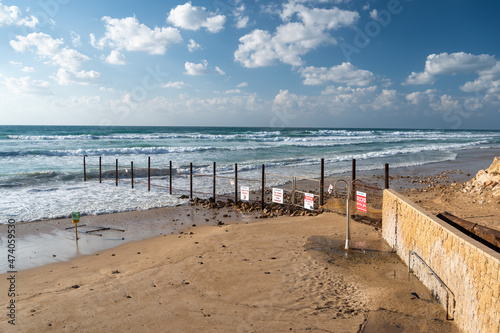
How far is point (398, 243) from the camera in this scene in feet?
23.6

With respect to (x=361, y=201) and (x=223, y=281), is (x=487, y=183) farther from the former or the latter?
(x=223, y=281)

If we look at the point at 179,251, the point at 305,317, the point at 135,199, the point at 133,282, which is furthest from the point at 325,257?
the point at 135,199

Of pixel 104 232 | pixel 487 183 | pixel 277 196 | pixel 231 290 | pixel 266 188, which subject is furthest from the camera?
pixel 266 188

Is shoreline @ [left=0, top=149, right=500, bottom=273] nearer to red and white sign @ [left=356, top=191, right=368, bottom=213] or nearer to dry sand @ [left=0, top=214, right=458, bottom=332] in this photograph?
dry sand @ [left=0, top=214, right=458, bottom=332]

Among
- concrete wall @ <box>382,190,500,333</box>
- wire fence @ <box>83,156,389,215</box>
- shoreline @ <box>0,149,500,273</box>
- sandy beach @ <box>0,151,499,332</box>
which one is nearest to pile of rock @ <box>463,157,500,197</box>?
sandy beach @ <box>0,151,499,332</box>

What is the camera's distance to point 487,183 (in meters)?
11.9

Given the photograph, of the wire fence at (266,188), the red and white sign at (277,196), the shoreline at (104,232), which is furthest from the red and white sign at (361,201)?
the shoreline at (104,232)

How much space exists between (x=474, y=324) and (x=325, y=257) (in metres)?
3.69

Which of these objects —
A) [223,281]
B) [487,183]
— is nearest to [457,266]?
[223,281]

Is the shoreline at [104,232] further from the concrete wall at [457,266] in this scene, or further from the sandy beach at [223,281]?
the concrete wall at [457,266]

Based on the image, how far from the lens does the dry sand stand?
4803 mm

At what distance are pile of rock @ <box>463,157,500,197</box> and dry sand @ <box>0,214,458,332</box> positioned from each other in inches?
223

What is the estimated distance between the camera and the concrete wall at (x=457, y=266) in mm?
3525

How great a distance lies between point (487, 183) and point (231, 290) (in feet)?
35.4
